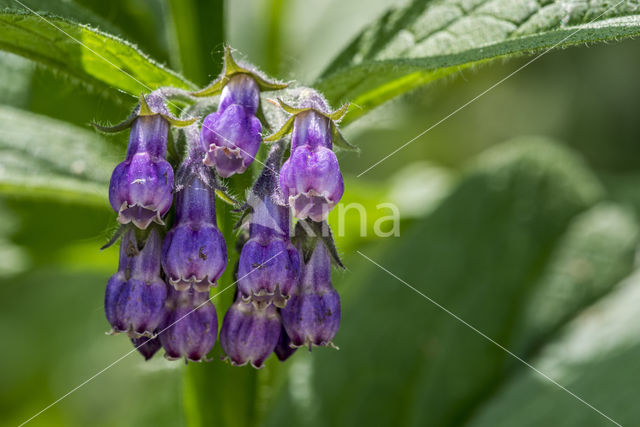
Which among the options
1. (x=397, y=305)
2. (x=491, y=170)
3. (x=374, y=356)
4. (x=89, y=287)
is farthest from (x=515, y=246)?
(x=89, y=287)

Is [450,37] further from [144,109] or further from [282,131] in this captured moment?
[144,109]

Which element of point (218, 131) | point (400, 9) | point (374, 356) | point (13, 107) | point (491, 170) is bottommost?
point (374, 356)

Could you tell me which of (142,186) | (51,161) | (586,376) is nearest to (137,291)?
(142,186)

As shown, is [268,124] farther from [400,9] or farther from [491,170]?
[491,170]

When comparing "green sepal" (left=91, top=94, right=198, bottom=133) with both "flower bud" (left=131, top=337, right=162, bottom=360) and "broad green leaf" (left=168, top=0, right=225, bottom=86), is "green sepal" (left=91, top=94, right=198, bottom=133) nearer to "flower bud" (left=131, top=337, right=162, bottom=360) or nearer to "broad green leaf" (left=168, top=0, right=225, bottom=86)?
"flower bud" (left=131, top=337, right=162, bottom=360)

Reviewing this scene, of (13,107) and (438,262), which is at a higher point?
(13,107)

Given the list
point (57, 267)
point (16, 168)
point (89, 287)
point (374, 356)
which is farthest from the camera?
point (89, 287)

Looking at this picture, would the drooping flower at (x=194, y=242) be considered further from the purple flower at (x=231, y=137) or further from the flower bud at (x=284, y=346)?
the flower bud at (x=284, y=346)
